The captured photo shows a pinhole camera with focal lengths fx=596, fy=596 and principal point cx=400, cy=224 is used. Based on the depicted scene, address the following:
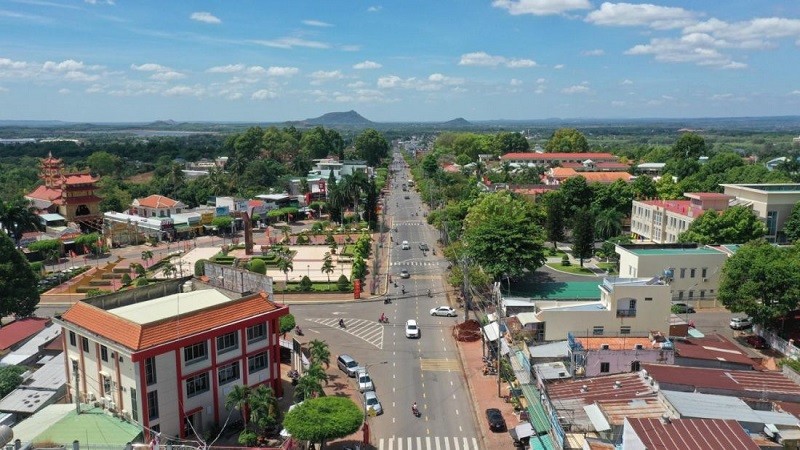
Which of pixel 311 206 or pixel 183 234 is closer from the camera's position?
pixel 183 234

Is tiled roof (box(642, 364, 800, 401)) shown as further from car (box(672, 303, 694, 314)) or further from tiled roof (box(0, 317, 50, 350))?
tiled roof (box(0, 317, 50, 350))

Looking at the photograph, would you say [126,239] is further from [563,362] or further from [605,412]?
[605,412]

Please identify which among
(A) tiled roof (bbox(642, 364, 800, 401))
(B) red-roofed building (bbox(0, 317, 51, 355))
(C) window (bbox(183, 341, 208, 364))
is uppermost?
(C) window (bbox(183, 341, 208, 364))

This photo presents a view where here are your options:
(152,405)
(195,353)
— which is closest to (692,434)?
(195,353)

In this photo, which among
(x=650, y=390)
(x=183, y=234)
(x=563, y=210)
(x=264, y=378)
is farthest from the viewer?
(x=183, y=234)

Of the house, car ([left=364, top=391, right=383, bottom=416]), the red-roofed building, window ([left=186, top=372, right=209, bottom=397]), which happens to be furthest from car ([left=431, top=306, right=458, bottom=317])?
the house

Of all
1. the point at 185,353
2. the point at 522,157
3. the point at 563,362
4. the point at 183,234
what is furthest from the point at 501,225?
the point at 522,157
